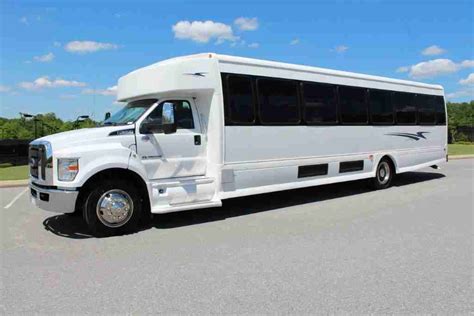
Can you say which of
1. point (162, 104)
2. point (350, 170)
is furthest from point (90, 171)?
point (350, 170)

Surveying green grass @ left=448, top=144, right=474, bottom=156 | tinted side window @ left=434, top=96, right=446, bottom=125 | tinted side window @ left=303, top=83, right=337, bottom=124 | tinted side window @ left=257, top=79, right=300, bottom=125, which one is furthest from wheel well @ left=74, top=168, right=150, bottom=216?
green grass @ left=448, top=144, right=474, bottom=156

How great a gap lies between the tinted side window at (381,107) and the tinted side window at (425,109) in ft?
5.11

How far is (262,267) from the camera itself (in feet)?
17.6

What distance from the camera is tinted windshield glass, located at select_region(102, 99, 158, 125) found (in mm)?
7817

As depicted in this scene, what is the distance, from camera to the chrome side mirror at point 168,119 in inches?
309

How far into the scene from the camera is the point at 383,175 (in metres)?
12.4

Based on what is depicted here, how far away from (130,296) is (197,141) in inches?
Answer: 164

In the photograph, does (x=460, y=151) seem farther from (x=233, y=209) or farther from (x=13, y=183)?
(x=13, y=183)

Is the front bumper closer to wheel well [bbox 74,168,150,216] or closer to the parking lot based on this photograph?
wheel well [bbox 74,168,150,216]

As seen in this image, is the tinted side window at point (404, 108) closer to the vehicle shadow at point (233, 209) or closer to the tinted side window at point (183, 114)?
the vehicle shadow at point (233, 209)

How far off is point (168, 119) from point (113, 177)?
1446 millimetres

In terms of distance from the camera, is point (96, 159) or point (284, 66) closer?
point (96, 159)

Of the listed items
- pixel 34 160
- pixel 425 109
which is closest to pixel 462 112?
pixel 425 109

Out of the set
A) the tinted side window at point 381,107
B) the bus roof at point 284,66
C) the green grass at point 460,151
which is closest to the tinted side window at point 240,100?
the bus roof at point 284,66
